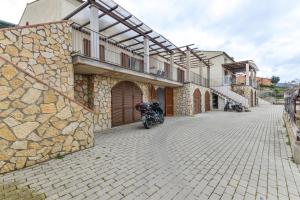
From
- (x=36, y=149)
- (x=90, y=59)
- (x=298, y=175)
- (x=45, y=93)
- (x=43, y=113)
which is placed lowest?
(x=298, y=175)

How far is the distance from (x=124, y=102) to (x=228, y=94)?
14.5 m

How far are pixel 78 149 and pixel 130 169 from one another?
2009 millimetres

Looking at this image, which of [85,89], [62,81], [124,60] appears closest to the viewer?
[62,81]

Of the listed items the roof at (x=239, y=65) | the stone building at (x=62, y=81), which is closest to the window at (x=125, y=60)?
the stone building at (x=62, y=81)

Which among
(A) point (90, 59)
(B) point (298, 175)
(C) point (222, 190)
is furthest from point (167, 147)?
(A) point (90, 59)

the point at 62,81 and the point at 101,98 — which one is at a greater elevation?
the point at 62,81

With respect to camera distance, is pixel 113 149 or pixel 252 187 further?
pixel 113 149

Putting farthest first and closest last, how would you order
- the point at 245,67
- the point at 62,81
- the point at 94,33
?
the point at 245,67
the point at 94,33
the point at 62,81

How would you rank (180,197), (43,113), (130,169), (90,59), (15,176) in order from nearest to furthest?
(180,197), (15,176), (130,169), (43,113), (90,59)

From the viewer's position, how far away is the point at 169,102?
15.4m

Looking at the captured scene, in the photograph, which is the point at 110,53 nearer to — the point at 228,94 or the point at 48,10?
the point at 48,10

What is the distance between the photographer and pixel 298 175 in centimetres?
360

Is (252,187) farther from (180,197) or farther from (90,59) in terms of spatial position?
(90,59)

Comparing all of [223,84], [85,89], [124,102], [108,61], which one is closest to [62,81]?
[85,89]
